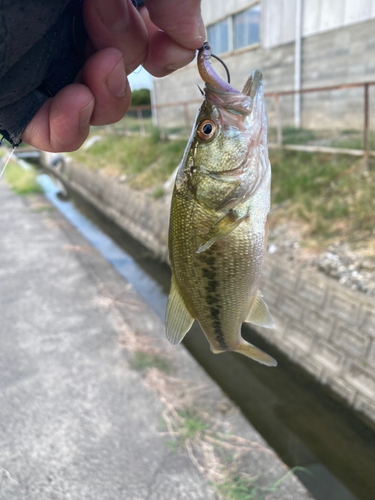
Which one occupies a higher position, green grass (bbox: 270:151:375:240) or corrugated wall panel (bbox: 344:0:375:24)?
corrugated wall panel (bbox: 344:0:375:24)

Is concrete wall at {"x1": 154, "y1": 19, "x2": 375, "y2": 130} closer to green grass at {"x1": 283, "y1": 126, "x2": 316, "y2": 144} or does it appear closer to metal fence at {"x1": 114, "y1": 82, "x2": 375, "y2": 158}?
metal fence at {"x1": 114, "y1": 82, "x2": 375, "y2": 158}

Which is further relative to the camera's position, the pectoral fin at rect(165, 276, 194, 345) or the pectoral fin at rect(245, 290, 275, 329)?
the pectoral fin at rect(245, 290, 275, 329)

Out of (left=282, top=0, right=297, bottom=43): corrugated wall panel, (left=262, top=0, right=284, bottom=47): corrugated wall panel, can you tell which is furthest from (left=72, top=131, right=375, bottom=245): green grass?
(left=262, top=0, right=284, bottom=47): corrugated wall panel

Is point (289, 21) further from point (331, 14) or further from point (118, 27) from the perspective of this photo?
point (118, 27)

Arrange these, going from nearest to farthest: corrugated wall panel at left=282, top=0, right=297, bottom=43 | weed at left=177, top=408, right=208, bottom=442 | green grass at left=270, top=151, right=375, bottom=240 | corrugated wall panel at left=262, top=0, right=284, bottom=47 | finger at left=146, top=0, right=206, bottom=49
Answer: finger at left=146, top=0, right=206, bottom=49
weed at left=177, top=408, right=208, bottom=442
green grass at left=270, top=151, right=375, bottom=240
corrugated wall panel at left=282, top=0, right=297, bottom=43
corrugated wall panel at left=262, top=0, right=284, bottom=47

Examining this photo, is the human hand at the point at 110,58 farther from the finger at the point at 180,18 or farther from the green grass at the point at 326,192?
the green grass at the point at 326,192

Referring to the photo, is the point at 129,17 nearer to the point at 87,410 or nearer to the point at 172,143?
Answer: the point at 87,410

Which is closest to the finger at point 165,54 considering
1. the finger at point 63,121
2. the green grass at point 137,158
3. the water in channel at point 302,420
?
the finger at point 63,121
